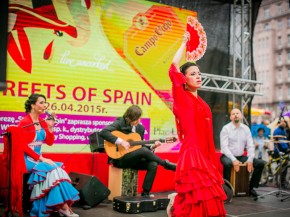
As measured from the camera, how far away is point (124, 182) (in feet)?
17.6

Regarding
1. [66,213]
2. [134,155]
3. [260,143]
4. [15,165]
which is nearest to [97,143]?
[134,155]

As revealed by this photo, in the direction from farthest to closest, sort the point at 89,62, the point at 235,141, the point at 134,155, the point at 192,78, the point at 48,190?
the point at 89,62 < the point at 235,141 < the point at 134,155 < the point at 48,190 < the point at 192,78

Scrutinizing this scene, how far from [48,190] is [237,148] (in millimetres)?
3381

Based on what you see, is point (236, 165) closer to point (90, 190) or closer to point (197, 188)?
point (90, 190)

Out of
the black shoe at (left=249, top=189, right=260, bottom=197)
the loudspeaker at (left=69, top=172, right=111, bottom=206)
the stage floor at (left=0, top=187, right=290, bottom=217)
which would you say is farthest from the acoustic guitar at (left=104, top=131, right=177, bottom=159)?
the black shoe at (left=249, top=189, right=260, bottom=197)

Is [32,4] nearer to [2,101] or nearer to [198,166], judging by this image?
[2,101]

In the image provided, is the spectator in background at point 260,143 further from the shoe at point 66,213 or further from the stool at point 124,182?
the shoe at point 66,213

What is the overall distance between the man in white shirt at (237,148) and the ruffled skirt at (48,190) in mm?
2868

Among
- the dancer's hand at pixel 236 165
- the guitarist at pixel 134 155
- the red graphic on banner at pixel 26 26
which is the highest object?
the red graphic on banner at pixel 26 26

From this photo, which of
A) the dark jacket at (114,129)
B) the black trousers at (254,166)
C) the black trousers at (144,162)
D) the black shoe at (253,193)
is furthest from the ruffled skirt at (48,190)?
A: the black shoe at (253,193)

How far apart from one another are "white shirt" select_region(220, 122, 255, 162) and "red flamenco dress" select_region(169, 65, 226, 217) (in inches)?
135

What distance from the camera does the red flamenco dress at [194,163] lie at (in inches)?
104

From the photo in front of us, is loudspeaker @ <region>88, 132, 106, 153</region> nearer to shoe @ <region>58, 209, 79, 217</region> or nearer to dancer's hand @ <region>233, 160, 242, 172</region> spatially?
shoe @ <region>58, 209, 79, 217</region>

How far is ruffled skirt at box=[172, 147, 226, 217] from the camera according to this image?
104 inches
